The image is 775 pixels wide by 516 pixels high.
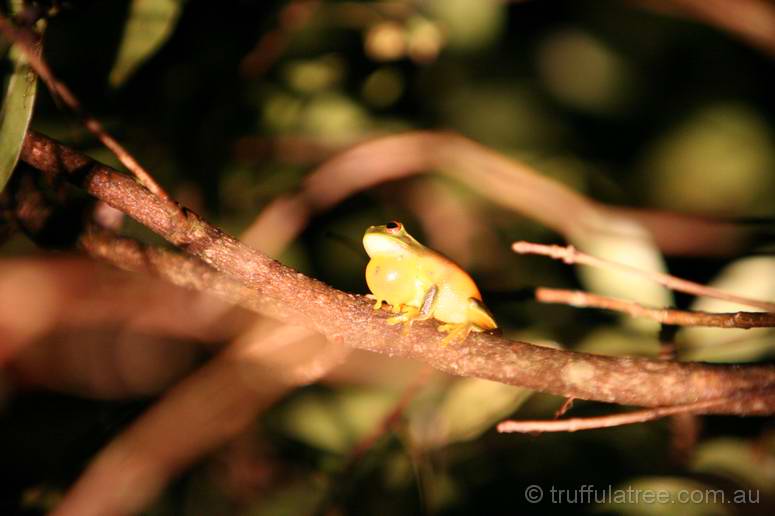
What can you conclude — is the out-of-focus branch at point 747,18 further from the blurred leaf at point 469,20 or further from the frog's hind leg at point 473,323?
the frog's hind leg at point 473,323

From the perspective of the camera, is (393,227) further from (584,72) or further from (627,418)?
(584,72)

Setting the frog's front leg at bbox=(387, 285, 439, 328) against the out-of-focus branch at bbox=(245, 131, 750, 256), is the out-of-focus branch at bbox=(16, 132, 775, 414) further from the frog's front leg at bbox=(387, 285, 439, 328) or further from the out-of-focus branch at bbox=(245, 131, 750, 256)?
the out-of-focus branch at bbox=(245, 131, 750, 256)

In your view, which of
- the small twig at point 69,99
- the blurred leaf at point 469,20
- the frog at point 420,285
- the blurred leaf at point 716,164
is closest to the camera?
the small twig at point 69,99

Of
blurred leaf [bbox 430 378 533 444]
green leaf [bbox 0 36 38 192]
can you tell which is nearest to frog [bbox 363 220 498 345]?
blurred leaf [bbox 430 378 533 444]

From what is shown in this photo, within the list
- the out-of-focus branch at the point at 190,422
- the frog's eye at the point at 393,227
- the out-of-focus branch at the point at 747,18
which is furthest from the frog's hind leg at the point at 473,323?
the out-of-focus branch at the point at 747,18

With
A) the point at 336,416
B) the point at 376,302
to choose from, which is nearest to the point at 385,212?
the point at 336,416

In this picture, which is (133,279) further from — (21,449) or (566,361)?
(566,361)
